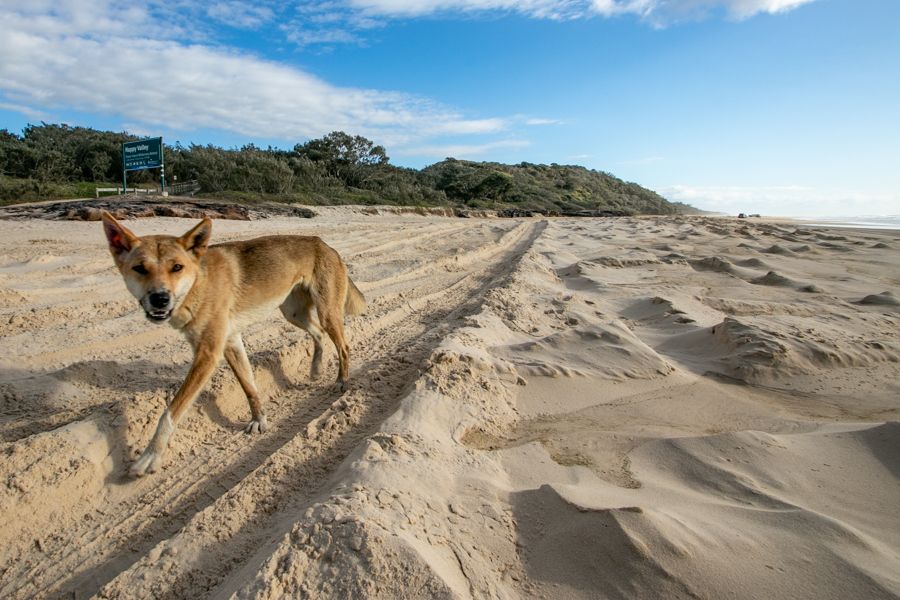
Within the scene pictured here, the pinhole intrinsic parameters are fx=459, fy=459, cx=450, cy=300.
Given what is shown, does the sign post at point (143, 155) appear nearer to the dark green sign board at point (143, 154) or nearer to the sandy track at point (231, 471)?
the dark green sign board at point (143, 154)

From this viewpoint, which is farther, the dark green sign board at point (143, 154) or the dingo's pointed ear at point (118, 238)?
the dark green sign board at point (143, 154)

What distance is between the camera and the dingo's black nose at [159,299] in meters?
2.82

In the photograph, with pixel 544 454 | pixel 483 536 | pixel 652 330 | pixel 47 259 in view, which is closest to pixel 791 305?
pixel 652 330

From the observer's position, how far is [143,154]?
22.6 meters

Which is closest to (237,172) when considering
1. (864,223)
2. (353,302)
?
(353,302)

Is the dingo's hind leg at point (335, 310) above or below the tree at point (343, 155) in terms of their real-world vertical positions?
below

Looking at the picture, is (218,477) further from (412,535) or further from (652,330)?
(652,330)

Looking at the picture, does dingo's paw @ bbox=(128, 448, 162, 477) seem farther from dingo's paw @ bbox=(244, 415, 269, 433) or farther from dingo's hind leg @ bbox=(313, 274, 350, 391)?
dingo's hind leg @ bbox=(313, 274, 350, 391)

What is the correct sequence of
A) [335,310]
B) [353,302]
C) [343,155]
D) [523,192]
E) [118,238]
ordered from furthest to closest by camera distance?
[523,192], [343,155], [353,302], [335,310], [118,238]

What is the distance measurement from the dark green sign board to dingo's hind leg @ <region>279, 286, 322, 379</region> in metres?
22.4

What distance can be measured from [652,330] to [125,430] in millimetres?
4910

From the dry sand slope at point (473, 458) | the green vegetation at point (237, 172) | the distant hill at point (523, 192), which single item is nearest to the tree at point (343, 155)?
the green vegetation at point (237, 172)

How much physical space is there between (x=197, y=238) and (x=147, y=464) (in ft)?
5.01

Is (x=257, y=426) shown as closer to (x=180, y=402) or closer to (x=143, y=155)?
(x=180, y=402)
